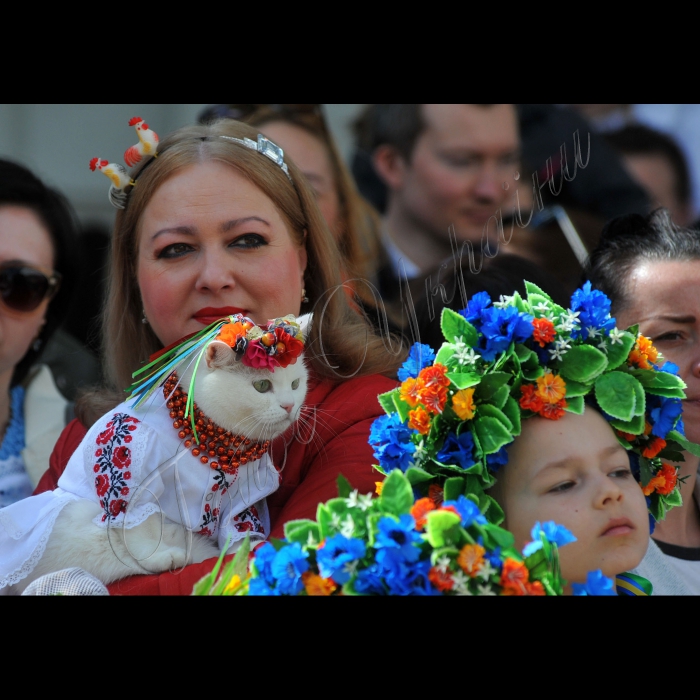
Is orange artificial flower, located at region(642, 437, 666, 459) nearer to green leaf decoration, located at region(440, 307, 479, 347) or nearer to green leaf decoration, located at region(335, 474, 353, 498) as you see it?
green leaf decoration, located at region(440, 307, 479, 347)

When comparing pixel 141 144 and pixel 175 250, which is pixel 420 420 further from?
pixel 141 144

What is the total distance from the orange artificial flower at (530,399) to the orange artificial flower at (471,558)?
0.32 metres

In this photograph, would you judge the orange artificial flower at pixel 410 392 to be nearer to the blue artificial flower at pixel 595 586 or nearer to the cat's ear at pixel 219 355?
the cat's ear at pixel 219 355

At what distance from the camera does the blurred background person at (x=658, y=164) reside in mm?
3400

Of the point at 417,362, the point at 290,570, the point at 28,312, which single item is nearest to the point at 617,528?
the point at 417,362

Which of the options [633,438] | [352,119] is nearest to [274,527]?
[633,438]

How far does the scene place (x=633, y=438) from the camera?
1.76 metres

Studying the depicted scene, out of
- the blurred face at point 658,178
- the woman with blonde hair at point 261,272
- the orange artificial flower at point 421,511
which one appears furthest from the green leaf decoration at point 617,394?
the blurred face at point 658,178

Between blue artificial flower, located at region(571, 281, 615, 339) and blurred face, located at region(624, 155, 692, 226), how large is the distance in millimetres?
1756

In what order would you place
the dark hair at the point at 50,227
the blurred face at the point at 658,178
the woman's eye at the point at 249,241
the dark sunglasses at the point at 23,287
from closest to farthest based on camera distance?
the woman's eye at the point at 249,241, the dark sunglasses at the point at 23,287, the dark hair at the point at 50,227, the blurred face at the point at 658,178

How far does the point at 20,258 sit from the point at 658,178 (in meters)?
2.56
